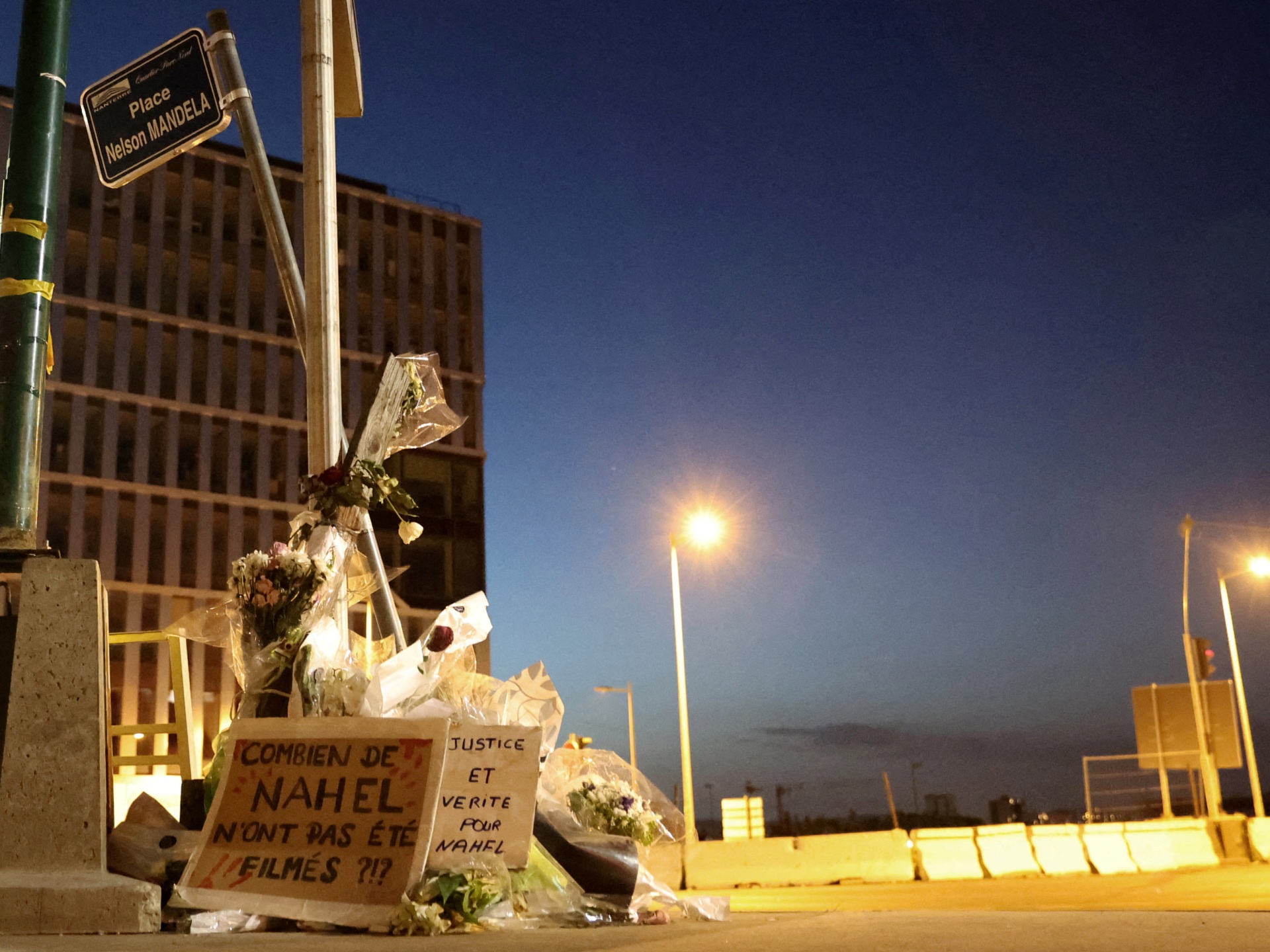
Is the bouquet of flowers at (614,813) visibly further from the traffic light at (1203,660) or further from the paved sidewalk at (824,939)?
the traffic light at (1203,660)

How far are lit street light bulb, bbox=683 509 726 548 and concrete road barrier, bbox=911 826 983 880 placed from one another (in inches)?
288

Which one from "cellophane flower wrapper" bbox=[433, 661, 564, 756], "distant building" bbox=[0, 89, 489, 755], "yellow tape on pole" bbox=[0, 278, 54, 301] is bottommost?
"cellophane flower wrapper" bbox=[433, 661, 564, 756]

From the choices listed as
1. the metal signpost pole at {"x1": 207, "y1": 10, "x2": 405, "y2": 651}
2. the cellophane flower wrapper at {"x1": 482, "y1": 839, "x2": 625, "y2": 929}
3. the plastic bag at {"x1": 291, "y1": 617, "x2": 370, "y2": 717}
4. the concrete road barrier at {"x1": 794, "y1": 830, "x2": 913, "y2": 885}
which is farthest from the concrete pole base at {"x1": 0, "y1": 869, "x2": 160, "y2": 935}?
the concrete road barrier at {"x1": 794, "y1": 830, "x2": 913, "y2": 885}

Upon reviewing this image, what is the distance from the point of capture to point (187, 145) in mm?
7340

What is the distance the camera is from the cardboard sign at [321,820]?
5230 millimetres

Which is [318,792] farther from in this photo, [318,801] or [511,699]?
[511,699]

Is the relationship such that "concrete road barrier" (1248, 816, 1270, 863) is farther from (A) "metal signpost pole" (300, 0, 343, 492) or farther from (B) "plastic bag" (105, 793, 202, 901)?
(B) "plastic bag" (105, 793, 202, 901)

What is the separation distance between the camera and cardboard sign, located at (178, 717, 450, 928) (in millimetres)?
5230

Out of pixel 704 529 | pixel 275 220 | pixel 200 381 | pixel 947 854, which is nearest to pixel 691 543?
pixel 704 529

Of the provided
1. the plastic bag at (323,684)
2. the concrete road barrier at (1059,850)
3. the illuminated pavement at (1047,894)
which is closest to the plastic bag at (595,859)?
the plastic bag at (323,684)

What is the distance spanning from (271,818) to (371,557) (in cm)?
213

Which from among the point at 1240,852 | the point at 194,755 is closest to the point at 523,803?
the point at 194,755

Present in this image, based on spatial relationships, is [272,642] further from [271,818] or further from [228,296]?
[228,296]

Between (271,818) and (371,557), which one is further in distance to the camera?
(371,557)
